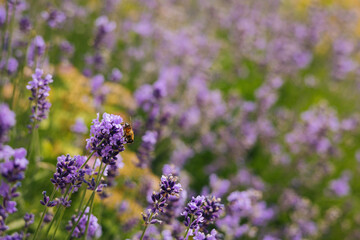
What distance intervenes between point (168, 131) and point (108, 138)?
2.60m

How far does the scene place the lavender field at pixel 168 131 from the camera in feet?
5.73

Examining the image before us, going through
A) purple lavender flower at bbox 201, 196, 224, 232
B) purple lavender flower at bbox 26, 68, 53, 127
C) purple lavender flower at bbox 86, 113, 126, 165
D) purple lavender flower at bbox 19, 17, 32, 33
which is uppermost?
purple lavender flower at bbox 19, 17, 32, 33

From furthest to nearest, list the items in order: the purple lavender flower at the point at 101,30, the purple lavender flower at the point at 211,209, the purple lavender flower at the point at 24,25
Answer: the purple lavender flower at the point at 101,30 < the purple lavender flower at the point at 24,25 < the purple lavender flower at the point at 211,209

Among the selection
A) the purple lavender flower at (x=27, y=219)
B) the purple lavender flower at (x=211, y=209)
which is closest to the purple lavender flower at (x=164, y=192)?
the purple lavender flower at (x=211, y=209)

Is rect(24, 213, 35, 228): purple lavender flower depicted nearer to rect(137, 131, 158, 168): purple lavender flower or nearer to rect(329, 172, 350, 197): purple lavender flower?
rect(137, 131, 158, 168): purple lavender flower

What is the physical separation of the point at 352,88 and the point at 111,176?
8408 millimetres

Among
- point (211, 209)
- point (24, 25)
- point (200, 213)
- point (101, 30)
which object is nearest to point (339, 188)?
point (101, 30)

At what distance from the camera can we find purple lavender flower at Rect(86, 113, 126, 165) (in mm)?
1470

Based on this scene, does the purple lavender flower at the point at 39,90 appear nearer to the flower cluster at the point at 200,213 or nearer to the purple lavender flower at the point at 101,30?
the flower cluster at the point at 200,213

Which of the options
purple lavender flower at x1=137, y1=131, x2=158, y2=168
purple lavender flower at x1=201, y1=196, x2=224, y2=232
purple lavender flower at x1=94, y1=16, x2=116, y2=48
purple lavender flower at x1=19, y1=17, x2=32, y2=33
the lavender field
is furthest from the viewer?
purple lavender flower at x1=94, y1=16, x2=116, y2=48

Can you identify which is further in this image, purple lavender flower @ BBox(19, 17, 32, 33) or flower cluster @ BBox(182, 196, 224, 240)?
purple lavender flower @ BBox(19, 17, 32, 33)

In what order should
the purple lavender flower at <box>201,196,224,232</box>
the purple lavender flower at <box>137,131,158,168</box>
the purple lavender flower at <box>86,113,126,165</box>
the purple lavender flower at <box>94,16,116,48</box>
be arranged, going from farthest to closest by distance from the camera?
the purple lavender flower at <box>94,16,116,48</box>, the purple lavender flower at <box>137,131,158,168</box>, the purple lavender flower at <box>201,196,224,232</box>, the purple lavender flower at <box>86,113,126,165</box>

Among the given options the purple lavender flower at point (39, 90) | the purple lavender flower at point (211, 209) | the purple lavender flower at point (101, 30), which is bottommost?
the purple lavender flower at point (211, 209)

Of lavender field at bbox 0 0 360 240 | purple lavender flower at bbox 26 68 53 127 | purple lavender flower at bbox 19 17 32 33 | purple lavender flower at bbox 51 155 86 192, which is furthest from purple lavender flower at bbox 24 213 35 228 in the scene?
purple lavender flower at bbox 19 17 32 33
